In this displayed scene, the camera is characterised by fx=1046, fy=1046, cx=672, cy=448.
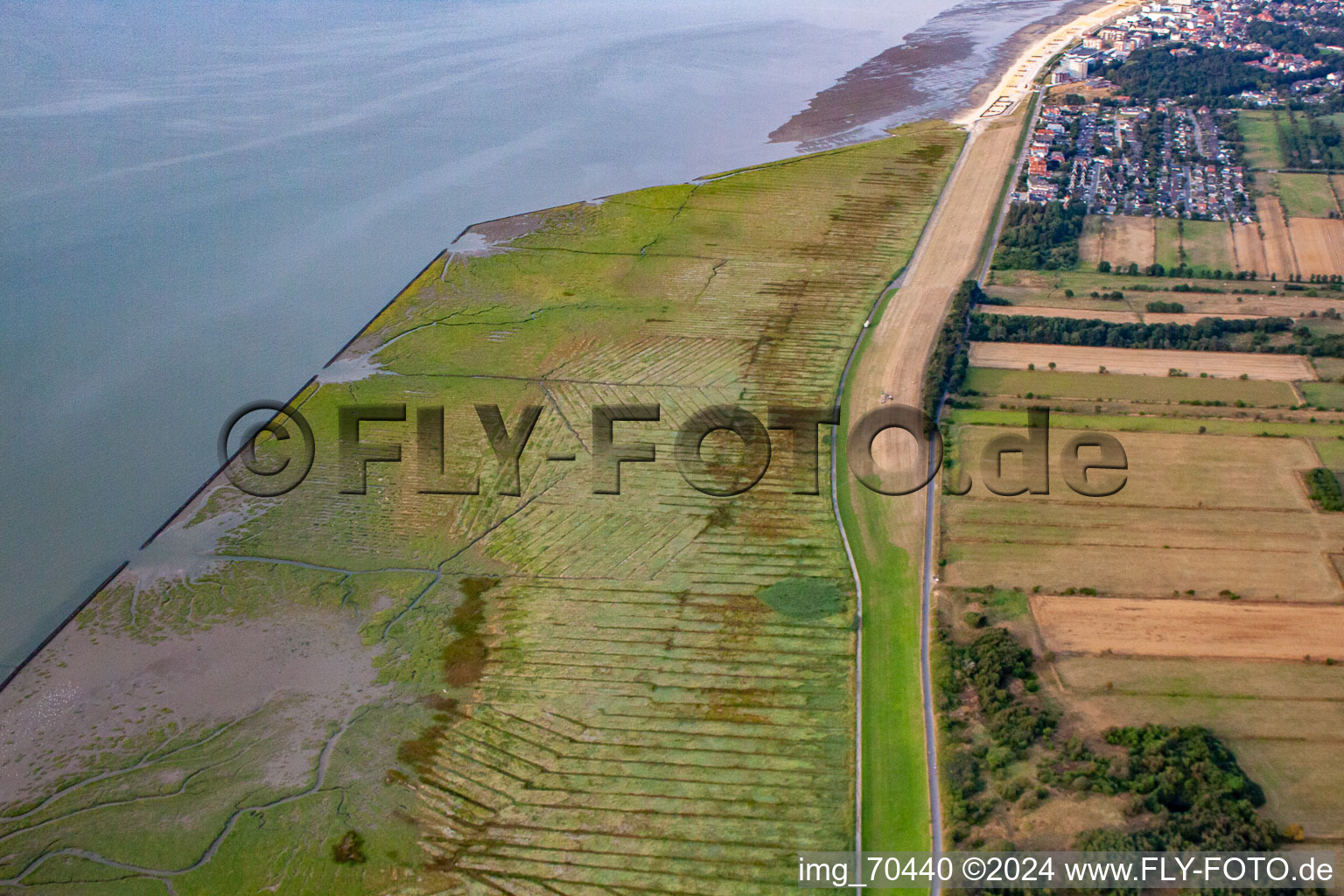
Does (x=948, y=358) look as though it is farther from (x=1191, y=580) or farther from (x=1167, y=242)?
(x=1167, y=242)

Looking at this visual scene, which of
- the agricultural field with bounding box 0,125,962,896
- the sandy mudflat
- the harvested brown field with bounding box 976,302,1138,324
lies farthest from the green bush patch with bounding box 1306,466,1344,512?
the sandy mudflat

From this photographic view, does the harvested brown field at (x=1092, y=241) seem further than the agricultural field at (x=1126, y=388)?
Yes

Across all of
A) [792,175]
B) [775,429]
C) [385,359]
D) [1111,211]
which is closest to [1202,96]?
[1111,211]

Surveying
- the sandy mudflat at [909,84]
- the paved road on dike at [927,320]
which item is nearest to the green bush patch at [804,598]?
the paved road on dike at [927,320]

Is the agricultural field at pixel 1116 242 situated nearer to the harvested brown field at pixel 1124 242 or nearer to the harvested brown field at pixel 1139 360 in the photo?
the harvested brown field at pixel 1124 242

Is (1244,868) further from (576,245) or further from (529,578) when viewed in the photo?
(576,245)
